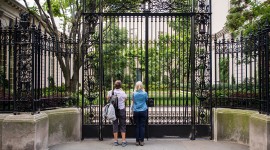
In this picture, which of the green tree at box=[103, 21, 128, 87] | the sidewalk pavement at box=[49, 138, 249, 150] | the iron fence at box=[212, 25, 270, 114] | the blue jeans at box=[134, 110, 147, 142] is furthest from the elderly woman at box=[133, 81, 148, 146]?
the iron fence at box=[212, 25, 270, 114]

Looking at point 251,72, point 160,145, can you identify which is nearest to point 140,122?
point 160,145

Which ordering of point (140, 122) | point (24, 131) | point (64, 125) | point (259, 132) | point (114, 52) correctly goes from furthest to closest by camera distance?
point (114, 52), point (64, 125), point (140, 122), point (259, 132), point (24, 131)

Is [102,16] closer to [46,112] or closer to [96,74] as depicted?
[96,74]

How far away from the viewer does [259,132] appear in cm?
826

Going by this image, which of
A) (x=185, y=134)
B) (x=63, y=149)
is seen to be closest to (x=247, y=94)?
(x=185, y=134)

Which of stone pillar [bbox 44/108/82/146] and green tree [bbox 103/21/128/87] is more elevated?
green tree [bbox 103/21/128/87]

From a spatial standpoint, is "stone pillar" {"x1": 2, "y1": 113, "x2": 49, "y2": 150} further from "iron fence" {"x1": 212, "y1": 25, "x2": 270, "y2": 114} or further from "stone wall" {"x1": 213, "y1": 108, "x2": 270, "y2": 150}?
"stone wall" {"x1": 213, "y1": 108, "x2": 270, "y2": 150}

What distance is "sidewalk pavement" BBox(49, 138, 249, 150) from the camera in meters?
9.30

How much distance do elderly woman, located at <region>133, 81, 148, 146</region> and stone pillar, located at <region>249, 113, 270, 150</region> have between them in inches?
122

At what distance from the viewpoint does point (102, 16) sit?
10.8m

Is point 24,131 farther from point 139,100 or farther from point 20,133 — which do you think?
point 139,100

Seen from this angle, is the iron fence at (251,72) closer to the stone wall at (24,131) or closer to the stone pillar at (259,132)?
the stone pillar at (259,132)

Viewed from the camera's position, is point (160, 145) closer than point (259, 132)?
No

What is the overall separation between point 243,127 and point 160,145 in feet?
8.71
